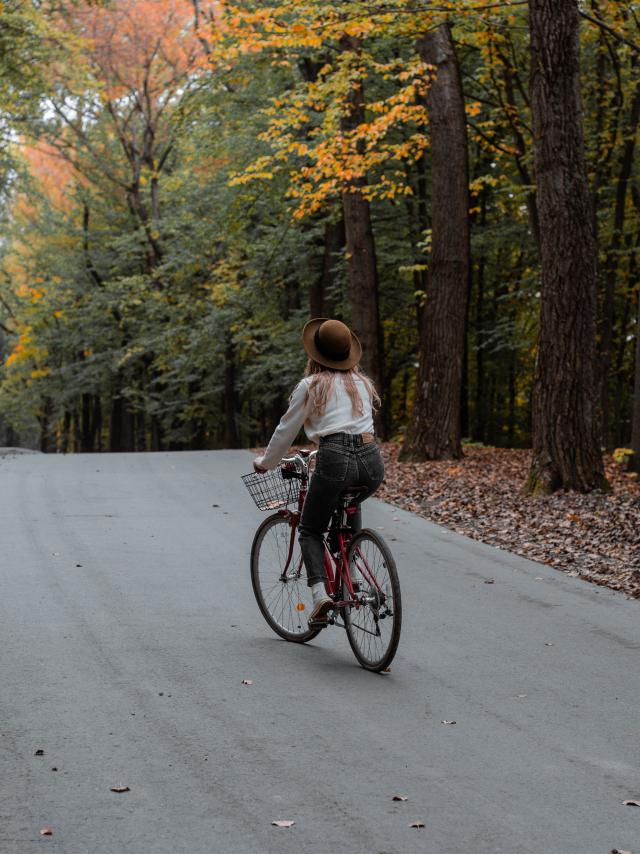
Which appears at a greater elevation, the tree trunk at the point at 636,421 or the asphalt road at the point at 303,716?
the tree trunk at the point at 636,421

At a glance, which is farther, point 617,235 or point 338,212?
point 338,212

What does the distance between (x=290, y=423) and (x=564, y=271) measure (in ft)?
26.4

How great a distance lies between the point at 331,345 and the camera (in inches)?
258

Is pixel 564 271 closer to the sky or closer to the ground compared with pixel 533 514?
closer to the sky

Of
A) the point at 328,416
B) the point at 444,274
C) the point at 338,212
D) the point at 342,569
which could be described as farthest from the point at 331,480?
the point at 338,212

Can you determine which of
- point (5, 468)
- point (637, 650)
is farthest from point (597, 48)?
point (637, 650)

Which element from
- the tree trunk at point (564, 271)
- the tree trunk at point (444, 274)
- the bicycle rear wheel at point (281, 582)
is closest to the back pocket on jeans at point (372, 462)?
the bicycle rear wheel at point (281, 582)

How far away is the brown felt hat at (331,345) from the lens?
258 inches

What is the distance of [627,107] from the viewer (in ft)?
72.0

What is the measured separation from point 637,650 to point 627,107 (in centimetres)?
1739

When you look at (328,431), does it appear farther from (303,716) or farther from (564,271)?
(564,271)

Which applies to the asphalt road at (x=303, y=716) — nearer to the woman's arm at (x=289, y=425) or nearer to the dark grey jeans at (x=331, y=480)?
the dark grey jeans at (x=331, y=480)

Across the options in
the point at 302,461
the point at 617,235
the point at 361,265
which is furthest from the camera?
the point at 617,235

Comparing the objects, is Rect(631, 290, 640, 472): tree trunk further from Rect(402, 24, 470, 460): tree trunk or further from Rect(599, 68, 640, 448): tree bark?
Rect(599, 68, 640, 448): tree bark
